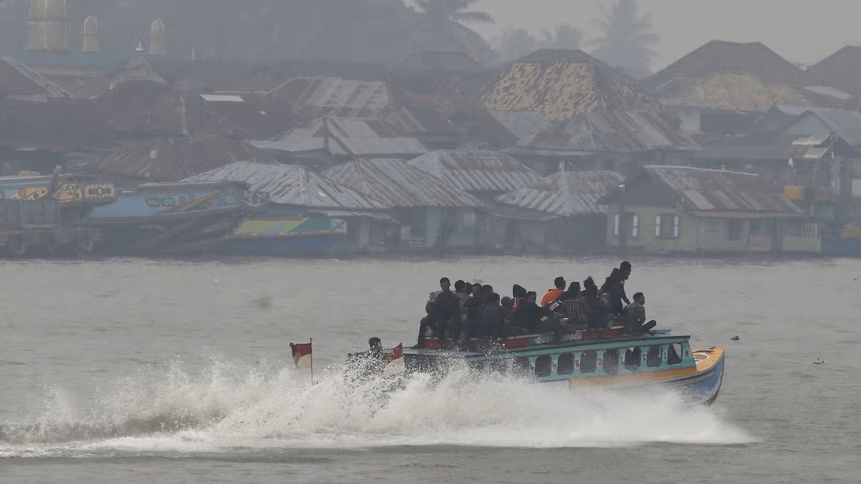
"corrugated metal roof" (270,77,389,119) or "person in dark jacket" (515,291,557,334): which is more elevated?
"corrugated metal roof" (270,77,389,119)

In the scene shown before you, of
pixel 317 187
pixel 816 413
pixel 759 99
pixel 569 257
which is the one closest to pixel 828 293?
pixel 569 257

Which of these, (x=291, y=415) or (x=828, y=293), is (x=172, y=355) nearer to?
(x=291, y=415)

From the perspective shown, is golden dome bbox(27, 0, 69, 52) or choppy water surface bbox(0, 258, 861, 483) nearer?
choppy water surface bbox(0, 258, 861, 483)

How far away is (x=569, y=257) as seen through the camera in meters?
88.1

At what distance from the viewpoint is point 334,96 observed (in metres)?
115

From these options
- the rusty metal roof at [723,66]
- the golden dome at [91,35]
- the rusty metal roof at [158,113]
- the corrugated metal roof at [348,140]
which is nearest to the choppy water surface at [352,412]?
the rusty metal roof at [158,113]

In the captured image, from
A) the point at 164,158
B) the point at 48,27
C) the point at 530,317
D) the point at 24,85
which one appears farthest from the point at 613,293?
the point at 48,27

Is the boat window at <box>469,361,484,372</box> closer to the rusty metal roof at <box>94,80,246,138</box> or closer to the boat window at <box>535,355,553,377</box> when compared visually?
the boat window at <box>535,355,553,377</box>

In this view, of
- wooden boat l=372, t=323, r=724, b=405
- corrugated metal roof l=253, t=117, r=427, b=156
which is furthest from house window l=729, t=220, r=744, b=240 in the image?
wooden boat l=372, t=323, r=724, b=405

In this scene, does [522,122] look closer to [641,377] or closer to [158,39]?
[158,39]

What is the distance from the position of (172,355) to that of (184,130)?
197 feet

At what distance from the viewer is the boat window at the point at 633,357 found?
27.3m

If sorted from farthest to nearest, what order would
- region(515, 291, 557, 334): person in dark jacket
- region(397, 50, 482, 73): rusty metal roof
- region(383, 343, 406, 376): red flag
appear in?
region(397, 50, 482, 73): rusty metal roof < region(515, 291, 557, 334): person in dark jacket < region(383, 343, 406, 376): red flag

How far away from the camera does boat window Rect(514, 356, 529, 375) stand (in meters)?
26.0
